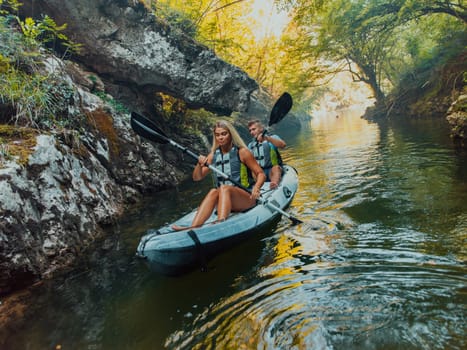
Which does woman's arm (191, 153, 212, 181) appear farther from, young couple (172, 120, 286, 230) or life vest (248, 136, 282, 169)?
life vest (248, 136, 282, 169)

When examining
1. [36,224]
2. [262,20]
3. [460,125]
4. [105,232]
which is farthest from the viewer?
[262,20]

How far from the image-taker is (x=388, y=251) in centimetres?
320

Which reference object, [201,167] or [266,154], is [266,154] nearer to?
[266,154]

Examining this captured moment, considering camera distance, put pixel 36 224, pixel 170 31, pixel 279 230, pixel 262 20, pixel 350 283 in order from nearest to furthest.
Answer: pixel 350 283, pixel 36 224, pixel 279 230, pixel 170 31, pixel 262 20

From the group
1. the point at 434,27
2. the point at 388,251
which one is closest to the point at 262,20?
the point at 434,27

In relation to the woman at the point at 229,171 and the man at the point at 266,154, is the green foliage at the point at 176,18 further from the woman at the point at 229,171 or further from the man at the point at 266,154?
the woman at the point at 229,171

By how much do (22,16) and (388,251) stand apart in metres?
9.65

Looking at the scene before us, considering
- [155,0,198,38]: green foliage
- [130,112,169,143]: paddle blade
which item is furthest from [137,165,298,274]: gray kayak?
[155,0,198,38]: green foliage

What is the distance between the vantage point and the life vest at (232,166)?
4445 millimetres

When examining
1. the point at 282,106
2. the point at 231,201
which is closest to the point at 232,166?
the point at 231,201

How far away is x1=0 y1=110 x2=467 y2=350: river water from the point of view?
2205 mm

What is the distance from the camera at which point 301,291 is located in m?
2.73

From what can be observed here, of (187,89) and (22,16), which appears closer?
(22,16)

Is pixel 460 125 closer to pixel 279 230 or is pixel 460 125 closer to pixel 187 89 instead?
pixel 279 230
